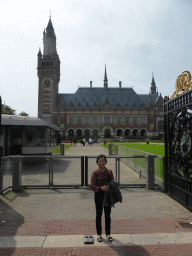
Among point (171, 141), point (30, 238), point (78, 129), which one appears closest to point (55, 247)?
point (30, 238)

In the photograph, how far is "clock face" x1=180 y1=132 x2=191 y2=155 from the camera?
5.35m

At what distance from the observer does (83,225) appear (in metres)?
4.20

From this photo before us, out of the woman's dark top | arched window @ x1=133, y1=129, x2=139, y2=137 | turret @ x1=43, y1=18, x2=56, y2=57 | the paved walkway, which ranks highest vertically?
turret @ x1=43, y1=18, x2=56, y2=57

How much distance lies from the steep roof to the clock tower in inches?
194

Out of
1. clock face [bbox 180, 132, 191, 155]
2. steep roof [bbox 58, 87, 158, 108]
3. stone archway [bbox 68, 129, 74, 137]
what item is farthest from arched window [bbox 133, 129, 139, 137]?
clock face [bbox 180, 132, 191, 155]

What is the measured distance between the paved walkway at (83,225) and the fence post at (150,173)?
1.88 ft

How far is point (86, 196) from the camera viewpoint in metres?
6.21

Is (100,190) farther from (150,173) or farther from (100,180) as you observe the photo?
(150,173)

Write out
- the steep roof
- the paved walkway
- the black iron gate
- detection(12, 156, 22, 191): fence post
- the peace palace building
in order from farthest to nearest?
the steep roof → the peace palace building → detection(12, 156, 22, 191): fence post → the black iron gate → the paved walkway

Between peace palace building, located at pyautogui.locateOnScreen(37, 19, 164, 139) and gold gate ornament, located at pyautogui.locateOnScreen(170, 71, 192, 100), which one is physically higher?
peace palace building, located at pyautogui.locateOnScreen(37, 19, 164, 139)

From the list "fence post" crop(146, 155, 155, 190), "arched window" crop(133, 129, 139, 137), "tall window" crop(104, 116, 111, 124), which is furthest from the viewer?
"arched window" crop(133, 129, 139, 137)

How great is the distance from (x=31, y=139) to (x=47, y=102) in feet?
186

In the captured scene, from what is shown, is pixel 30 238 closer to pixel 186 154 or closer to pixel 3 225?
pixel 3 225

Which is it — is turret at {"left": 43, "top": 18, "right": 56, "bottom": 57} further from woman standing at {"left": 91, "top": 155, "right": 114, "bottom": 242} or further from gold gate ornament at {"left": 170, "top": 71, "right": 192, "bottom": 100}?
woman standing at {"left": 91, "top": 155, "right": 114, "bottom": 242}
